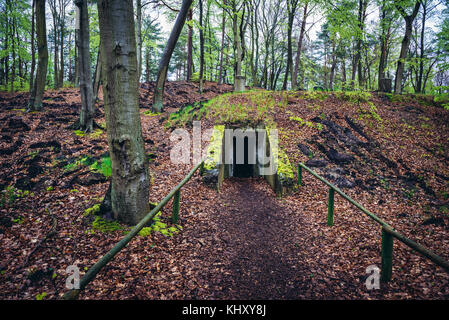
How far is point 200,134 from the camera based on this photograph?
28.7 ft

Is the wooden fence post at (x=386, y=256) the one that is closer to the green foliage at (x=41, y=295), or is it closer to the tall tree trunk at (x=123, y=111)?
the tall tree trunk at (x=123, y=111)

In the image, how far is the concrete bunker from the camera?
662 cm

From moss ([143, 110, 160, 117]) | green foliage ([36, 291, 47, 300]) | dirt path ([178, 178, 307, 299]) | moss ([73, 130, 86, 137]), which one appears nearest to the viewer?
green foliage ([36, 291, 47, 300])

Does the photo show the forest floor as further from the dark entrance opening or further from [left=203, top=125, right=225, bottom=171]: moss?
the dark entrance opening

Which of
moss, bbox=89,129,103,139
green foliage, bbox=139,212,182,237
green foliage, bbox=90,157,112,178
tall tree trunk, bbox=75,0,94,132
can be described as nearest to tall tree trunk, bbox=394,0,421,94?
tall tree trunk, bbox=75,0,94,132

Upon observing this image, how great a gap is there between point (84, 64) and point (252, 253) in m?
8.26

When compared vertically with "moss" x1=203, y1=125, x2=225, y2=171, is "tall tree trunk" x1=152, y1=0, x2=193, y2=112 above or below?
above

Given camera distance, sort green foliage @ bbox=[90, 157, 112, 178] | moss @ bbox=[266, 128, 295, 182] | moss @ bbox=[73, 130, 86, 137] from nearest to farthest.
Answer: green foliage @ bbox=[90, 157, 112, 178] < moss @ bbox=[266, 128, 295, 182] < moss @ bbox=[73, 130, 86, 137]

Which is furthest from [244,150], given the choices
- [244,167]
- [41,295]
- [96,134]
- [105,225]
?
[41,295]

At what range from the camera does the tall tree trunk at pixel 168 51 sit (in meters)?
8.46

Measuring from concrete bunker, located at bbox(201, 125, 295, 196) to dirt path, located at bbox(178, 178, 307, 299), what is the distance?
2.37 feet

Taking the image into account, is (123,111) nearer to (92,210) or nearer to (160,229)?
(92,210)

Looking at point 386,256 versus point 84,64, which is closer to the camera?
point 386,256

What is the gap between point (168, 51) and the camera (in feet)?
32.4
